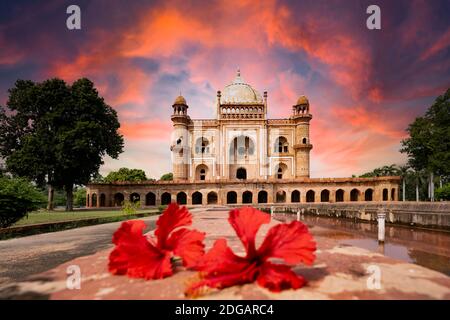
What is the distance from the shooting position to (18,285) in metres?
1.36

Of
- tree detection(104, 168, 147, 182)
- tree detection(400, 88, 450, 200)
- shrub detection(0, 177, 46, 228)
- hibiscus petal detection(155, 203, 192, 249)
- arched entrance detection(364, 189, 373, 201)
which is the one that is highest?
tree detection(400, 88, 450, 200)

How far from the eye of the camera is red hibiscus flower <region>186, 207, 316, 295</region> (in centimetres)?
121

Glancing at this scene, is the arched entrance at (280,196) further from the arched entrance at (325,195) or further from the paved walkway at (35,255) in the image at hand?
the paved walkway at (35,255)

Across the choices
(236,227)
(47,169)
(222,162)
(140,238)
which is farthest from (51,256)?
(222,162)

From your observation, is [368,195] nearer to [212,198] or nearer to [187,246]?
[212,198]

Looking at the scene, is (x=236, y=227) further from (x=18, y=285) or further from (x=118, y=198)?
(x=118, y=198)

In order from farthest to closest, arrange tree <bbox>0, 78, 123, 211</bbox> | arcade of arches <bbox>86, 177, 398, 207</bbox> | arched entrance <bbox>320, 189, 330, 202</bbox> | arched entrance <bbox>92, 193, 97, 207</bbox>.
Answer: arched entrance <bbox>320, 189, 330, 202</bbox> → arcade of arches <bbox>86, 177, 398, 207</bbox> → arched entrance <bbox>92, 193, 97, 207</bbox> → tree <bbox>0, 78, 123, 211</bbox>

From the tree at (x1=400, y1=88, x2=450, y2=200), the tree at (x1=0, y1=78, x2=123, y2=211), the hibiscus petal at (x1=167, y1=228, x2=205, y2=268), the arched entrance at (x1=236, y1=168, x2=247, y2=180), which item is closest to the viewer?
the hibiscus petal at (x1=167, y1=228, x2=205, y2=268)

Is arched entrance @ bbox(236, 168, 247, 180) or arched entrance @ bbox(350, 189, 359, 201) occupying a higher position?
arched entrance @ bbox(236, 168, 247, 180)

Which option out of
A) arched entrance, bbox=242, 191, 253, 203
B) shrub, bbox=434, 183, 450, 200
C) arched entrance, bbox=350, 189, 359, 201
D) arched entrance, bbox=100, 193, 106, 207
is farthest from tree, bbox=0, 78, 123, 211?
shrub, bbox=434, 183, 450, 200

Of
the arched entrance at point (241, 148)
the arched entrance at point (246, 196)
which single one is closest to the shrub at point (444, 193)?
the arched entrance at point (246, 196)

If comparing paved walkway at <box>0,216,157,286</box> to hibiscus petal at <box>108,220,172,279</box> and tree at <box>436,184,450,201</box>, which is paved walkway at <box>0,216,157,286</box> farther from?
tree at <box>436,184,450,201</box>

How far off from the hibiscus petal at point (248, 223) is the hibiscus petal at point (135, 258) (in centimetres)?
47
